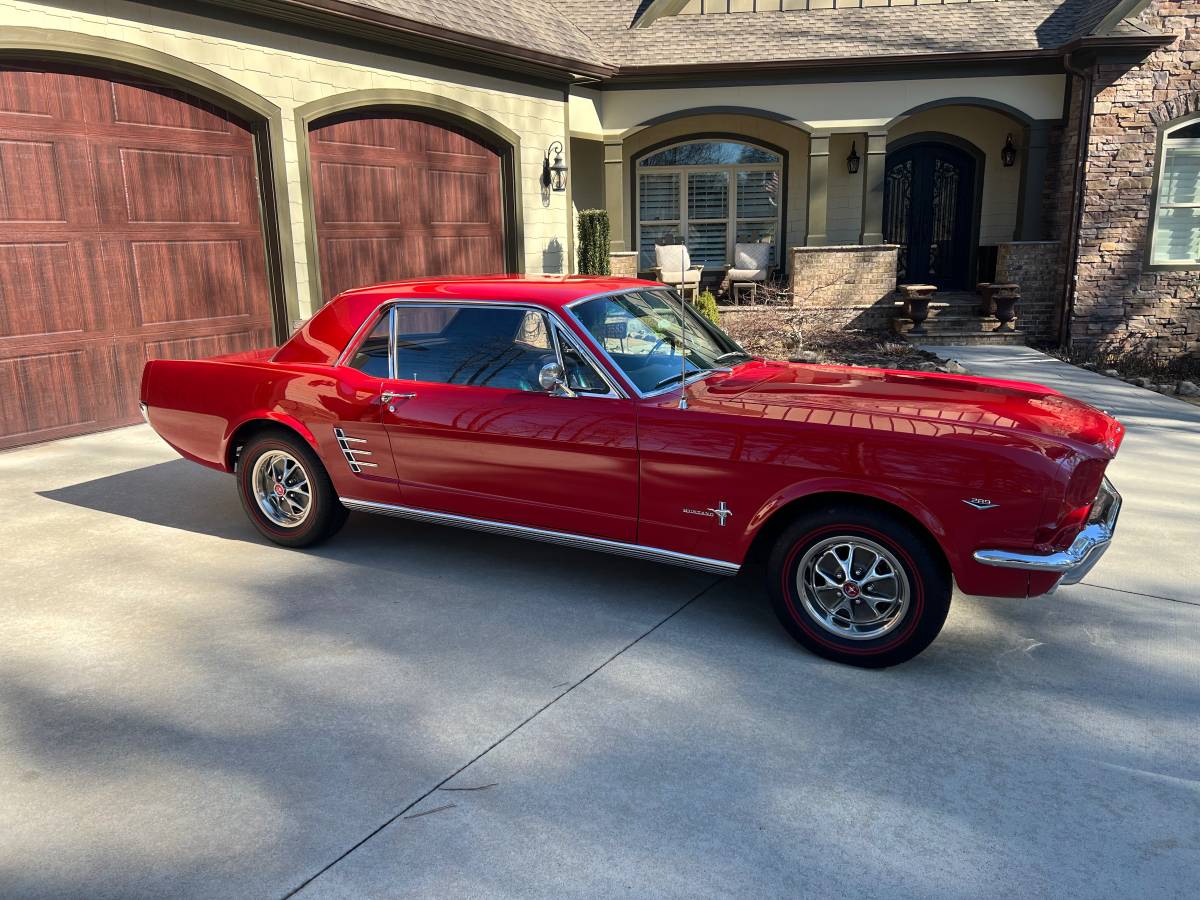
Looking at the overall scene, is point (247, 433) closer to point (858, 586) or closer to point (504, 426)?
point (504, 426)

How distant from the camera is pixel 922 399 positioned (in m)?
4.21

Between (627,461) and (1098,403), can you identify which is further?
(1098,403)

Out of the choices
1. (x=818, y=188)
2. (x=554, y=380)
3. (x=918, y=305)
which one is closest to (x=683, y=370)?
(x=554, y=380)

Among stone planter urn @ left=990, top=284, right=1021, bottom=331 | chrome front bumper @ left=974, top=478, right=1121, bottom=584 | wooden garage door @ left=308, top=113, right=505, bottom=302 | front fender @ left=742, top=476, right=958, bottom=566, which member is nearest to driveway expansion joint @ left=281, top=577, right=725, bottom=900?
front fender @ left=742, top=476, right=958, bottom=566

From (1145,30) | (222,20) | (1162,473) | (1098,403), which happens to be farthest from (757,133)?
(1162,473)

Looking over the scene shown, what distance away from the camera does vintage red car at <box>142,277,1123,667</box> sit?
359 centimetres

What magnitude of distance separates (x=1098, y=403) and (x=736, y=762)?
321 inches

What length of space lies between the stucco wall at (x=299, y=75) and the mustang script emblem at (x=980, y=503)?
8.15m

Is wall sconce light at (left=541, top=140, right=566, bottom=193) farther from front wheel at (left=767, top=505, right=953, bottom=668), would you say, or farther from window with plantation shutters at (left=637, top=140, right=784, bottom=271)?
front wheel at (left=767, top=505, right=953, bottom=668)

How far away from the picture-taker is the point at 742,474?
394 cm

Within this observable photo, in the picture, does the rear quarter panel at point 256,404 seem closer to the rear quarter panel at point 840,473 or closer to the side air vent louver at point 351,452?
the side air vent louver at point 351,452

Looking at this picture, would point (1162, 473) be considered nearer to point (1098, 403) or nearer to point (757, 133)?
point (1098, 403)

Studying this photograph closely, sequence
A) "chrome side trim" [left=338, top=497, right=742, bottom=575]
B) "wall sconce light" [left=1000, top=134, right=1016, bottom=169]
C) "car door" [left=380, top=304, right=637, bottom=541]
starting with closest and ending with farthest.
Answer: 1. "chrome side trim" [left=338, top=497, right=742, bottom=575]
2. "car door" [left=380, top=304, right=637, bottom=541]
3. "wall sconce light" [left=1000, top=134, right=1016, bottom=169]

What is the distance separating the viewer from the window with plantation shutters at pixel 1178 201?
541 inches
